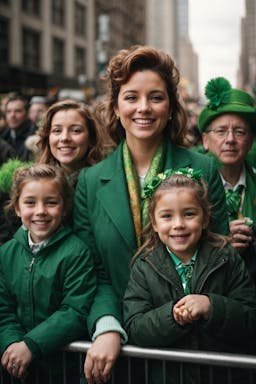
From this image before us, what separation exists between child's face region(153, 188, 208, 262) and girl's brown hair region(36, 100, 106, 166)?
1.39 m

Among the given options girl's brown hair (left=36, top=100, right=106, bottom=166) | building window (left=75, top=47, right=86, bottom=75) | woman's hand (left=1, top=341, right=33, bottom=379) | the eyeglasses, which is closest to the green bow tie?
the eyeglasses

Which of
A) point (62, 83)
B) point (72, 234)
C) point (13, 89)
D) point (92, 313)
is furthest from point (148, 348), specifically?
point (62, 83)

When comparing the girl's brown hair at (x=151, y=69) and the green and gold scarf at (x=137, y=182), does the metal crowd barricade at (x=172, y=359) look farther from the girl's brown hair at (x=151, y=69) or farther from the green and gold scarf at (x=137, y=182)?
the girl's brown hair at (x=151, y=69)

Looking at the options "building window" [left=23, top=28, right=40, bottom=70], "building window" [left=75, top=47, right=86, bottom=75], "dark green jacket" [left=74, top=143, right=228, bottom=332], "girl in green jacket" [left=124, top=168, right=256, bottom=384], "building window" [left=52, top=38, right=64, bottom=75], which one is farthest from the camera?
"building window" [left=75, top=47, right=86, bottom=75]

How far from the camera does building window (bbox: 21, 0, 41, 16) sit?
123ft

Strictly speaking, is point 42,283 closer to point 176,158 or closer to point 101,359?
point 101,359

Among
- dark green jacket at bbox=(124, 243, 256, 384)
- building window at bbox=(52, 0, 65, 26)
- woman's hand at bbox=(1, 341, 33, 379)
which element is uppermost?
building window at bbox=(52, 0, 65, 26)

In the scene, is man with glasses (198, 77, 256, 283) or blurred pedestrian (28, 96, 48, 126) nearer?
man with glasses (198, 77, 256, 283)

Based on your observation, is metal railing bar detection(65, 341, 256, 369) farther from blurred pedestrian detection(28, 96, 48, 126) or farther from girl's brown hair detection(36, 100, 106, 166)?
blurred pedestrian detection(28, 96, 48, 126)

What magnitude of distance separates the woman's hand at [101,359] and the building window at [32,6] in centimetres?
3746

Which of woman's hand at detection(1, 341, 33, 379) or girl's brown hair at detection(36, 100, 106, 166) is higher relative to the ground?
girl's brown hair at detection(36, 100, 106, 166)

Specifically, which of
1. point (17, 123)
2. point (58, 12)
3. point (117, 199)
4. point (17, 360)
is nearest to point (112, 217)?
point (117, 199)

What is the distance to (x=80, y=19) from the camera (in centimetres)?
4675

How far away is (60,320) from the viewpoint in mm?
2973
